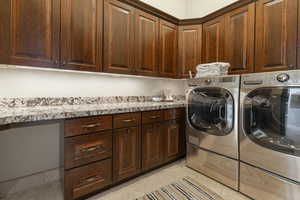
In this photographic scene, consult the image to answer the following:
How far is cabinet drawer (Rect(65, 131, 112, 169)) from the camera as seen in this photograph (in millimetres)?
1314

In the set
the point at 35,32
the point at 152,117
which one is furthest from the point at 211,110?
the point at 35,32

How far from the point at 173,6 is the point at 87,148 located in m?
2.99

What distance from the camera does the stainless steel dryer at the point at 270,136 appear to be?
1237 millimetres

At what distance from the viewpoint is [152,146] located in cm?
192

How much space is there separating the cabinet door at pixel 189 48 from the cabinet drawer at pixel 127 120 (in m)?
1.31

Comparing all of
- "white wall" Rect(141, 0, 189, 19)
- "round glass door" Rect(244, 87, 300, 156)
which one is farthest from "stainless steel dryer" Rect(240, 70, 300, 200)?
"white wall" Rect(141, 0, 189, 19)

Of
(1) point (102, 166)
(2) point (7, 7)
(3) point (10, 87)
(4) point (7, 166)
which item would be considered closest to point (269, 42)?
(1) point (102, 166)

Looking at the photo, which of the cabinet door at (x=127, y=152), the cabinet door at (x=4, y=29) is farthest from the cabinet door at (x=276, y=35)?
the cabinet door at (x=4, y=29)

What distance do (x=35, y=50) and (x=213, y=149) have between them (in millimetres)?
2164

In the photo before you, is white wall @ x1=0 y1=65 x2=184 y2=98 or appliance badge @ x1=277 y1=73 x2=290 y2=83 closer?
appliance badge @ x1=277 y1=73 x2=290 y2=83

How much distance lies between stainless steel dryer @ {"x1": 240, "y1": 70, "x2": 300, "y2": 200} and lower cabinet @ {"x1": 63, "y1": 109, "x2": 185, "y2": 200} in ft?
3.02

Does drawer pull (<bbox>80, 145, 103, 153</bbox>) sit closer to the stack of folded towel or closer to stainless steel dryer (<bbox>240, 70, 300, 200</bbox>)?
stainless steel dryer (<bbox>240, 70, 300, 200</bbox>)

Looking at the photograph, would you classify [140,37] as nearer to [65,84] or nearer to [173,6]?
[65,84]

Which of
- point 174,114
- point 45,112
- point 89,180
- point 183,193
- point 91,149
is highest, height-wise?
point 45,112
